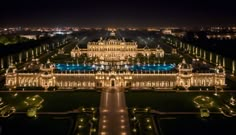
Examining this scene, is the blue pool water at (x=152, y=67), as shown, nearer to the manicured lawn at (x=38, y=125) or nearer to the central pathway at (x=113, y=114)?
the central pathway at (x=113, y=114)

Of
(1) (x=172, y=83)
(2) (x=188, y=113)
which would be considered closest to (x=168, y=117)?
(2) (x=188, y=113)

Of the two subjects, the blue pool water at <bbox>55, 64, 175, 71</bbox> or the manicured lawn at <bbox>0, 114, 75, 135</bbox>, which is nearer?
the manicured lawn at <bbox>0, 114, 75, 135</bbox>

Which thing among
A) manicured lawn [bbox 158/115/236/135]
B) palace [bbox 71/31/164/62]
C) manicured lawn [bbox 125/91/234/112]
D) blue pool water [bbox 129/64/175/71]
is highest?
palace [bbox 71/31/164/62]

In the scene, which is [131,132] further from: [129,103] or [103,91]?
[103,91]

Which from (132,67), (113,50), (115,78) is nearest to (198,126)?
(115,78)

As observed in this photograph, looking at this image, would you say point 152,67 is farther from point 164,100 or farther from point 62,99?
point 62,99

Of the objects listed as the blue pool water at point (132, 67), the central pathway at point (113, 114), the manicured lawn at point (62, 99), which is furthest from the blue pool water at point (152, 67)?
the manicured lawn at point (62, 99)

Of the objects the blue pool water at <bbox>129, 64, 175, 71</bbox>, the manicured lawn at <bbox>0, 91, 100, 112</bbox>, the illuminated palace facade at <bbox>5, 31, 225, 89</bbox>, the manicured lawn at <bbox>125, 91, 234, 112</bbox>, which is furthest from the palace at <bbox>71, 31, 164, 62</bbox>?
the manicured lawn at <bbox>125, 91, 234, 112</bbox>

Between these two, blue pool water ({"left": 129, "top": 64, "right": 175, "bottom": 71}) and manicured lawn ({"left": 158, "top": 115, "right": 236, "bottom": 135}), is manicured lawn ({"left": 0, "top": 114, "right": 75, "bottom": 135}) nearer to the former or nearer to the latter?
manicured lawn ({"left": 158, "top": 115, "right": 236, "bottom": 135})
